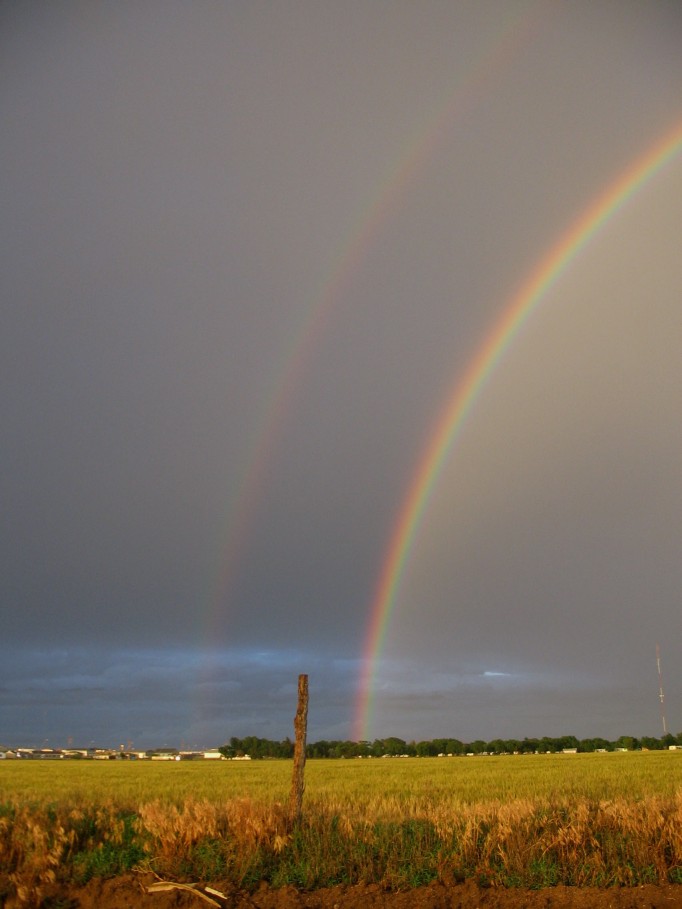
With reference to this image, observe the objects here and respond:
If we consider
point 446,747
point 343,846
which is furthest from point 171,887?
point 446,747

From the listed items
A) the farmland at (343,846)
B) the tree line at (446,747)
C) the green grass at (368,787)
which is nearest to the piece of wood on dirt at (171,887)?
the farmland at (343,846)

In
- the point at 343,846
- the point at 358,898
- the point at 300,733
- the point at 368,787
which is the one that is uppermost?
the point at 300,733

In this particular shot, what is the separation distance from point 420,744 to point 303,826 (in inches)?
4651

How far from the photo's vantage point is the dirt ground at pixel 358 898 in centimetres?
934

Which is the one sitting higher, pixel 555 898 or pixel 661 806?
pixel 661 806

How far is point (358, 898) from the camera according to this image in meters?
9.61

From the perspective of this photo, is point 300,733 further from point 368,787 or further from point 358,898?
point 368,787

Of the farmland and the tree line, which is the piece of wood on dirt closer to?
the farmland

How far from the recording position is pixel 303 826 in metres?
12.1

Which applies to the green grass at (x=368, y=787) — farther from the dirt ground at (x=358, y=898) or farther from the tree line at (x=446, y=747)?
the tree line at (x=446, y=747)

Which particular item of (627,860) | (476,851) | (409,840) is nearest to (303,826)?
(409,840)

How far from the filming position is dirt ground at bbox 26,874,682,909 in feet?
30.7

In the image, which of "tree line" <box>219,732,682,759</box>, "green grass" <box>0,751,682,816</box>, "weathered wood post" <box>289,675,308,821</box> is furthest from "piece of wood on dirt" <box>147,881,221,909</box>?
"tree line" <box>219,732,682,759</box>

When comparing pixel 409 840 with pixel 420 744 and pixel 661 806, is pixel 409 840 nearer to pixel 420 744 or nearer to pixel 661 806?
pixel 661 806
